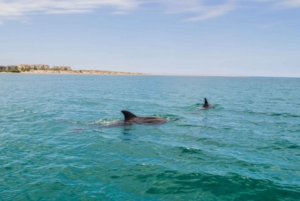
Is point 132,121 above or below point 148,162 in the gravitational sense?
above

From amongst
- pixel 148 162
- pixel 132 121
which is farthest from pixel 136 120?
pixel 148 162

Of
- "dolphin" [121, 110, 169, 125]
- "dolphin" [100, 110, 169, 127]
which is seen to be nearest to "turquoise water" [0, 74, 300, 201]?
"dolphin" [100, 110, 169, 127]

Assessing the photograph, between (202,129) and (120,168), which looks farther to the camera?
Answer: (202,129)

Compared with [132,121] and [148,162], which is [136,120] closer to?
[132,121]

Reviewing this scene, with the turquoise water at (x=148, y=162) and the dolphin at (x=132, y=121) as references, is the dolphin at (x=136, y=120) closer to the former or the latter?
the dolphin at (x=132, y=121)

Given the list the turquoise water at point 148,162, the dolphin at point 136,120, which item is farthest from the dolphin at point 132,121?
the turquoise water at point 148,162

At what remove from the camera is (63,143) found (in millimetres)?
18562

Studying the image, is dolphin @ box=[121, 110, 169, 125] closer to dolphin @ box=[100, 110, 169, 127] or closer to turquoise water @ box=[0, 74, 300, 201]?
dolphin @ box=[100, 110, 169, 127]

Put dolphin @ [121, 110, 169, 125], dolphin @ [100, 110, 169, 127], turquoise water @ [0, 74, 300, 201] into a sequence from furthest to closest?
dolphin @ [121, 110, 169, 125], dolphin @ [100, 110, 169, 127], turquoise water @ [0, 74, 300, 201]

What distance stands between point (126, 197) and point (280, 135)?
15.7 m

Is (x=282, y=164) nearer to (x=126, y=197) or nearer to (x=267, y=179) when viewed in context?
(x=267, y=179)

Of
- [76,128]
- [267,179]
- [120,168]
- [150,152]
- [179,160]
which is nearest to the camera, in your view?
[267,179]

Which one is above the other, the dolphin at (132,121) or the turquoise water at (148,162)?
the dolphin at (132,121)

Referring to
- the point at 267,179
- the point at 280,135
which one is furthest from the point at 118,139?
the point at 280,135
